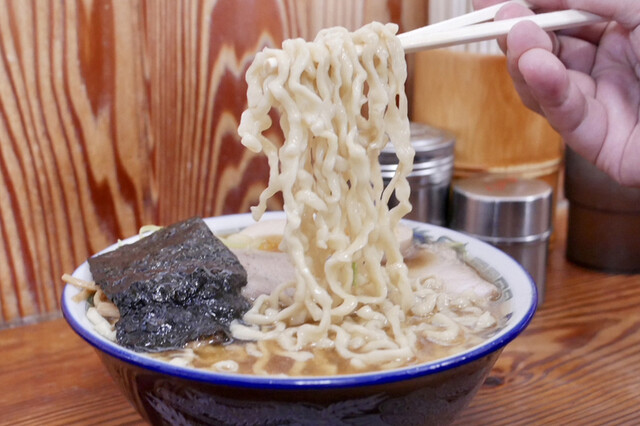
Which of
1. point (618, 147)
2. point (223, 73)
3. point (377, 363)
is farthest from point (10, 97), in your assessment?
point (618, 147)

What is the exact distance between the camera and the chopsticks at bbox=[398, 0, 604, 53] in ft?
4.18

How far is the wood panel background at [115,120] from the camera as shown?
1664mm

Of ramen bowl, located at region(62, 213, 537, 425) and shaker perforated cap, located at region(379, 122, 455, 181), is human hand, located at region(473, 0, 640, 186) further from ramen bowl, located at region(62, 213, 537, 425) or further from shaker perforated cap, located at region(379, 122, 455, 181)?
ramen bowl, located at region(62, 213, 537, 425)

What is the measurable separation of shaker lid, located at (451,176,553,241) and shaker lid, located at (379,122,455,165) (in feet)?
0.38

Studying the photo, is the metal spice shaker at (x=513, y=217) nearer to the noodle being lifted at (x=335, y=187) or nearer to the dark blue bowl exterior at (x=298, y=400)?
the noodle being lifted at (x=335, y=187)

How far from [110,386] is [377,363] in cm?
72

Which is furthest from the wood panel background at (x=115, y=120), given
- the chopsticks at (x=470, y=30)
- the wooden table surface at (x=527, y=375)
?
the chopsticks at (x=470, y=30)

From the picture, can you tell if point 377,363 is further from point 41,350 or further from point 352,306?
point 41,350

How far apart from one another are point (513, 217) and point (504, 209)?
1.3 inches

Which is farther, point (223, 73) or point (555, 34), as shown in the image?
point (223, 73)

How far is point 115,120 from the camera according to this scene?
1790 mm

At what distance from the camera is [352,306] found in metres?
1.19

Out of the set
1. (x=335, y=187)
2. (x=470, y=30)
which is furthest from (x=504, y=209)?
(x=335, y=187)

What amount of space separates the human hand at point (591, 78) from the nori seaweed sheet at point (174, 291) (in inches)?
26.5
